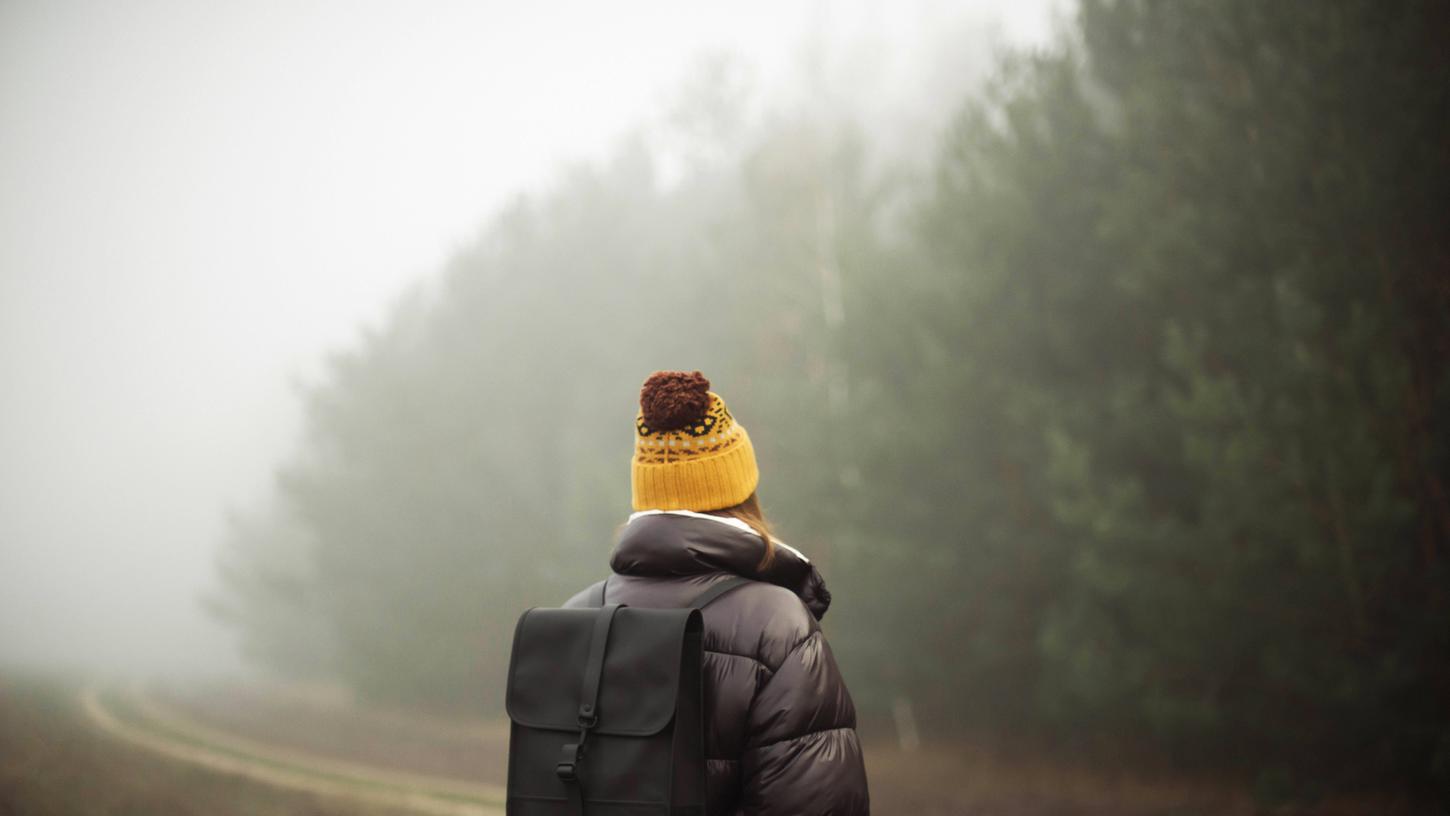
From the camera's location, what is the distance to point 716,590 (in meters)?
1.91

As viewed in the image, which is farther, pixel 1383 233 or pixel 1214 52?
pixel 1214 52

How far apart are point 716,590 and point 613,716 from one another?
0.31m

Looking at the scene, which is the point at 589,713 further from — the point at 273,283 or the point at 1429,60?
the point at 273,283

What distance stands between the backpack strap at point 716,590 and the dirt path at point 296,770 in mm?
7349

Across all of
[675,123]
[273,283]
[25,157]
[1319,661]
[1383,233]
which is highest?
[273,283]

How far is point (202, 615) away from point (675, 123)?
39.1 m

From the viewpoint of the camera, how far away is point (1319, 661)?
22.4ft

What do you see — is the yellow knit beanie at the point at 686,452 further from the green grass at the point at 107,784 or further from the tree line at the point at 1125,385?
the green grass at the point at 107,784

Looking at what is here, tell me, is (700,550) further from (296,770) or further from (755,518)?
(296,770)

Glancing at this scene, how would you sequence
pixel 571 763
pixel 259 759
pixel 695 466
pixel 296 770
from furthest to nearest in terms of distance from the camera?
pixel 259 759 < pixel 296 770 < pixel 695 466 < pixel 571 763

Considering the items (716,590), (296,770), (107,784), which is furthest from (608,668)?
(296,770)

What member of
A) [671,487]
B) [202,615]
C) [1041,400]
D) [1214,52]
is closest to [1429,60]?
[1214,52]

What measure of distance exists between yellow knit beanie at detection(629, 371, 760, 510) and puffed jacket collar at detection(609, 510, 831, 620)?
40 millimetres

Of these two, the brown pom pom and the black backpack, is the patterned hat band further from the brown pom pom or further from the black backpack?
the black backpack
